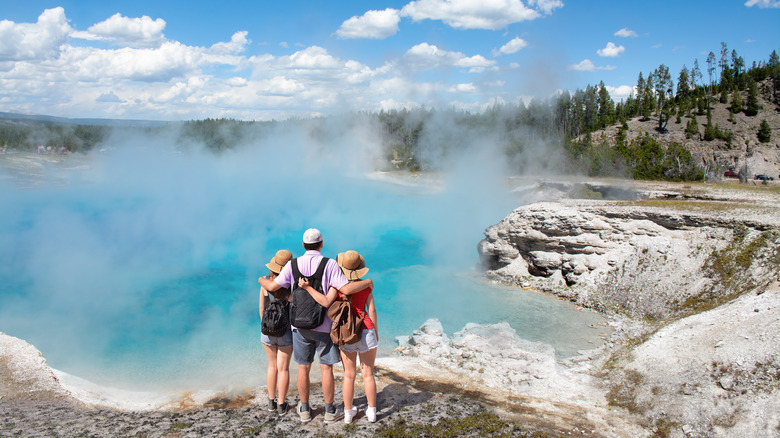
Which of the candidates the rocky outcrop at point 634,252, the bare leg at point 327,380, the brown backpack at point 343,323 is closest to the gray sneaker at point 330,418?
the bare leg at point 327,380

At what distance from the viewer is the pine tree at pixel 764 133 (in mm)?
47125

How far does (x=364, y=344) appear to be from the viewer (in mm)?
4902

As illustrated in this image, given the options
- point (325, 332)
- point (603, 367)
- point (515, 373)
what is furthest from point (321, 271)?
point (603, 367)

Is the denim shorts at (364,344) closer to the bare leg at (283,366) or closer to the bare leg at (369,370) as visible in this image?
the bare leg at (369,370)

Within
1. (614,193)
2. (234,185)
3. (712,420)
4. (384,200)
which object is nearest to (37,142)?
(234,185)

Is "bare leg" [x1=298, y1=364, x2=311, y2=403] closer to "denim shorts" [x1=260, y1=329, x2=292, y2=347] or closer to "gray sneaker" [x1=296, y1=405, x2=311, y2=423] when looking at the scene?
"gray sneaker" [x1=296, y1=405, x2=311, y2=423]

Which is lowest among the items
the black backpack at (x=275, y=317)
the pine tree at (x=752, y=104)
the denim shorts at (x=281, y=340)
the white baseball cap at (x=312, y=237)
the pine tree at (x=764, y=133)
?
the denim shorts at (x=281, y=340)

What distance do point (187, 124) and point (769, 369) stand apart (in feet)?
167

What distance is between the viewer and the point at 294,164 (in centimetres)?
4222

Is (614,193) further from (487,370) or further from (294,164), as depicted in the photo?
(294,164)

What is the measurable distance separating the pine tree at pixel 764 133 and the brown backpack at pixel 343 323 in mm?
57577

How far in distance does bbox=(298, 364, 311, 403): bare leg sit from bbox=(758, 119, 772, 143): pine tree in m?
57.7

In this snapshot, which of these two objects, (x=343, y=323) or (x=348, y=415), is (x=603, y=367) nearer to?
(x=348, y=415)

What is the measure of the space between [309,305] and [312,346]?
0.56 meters
